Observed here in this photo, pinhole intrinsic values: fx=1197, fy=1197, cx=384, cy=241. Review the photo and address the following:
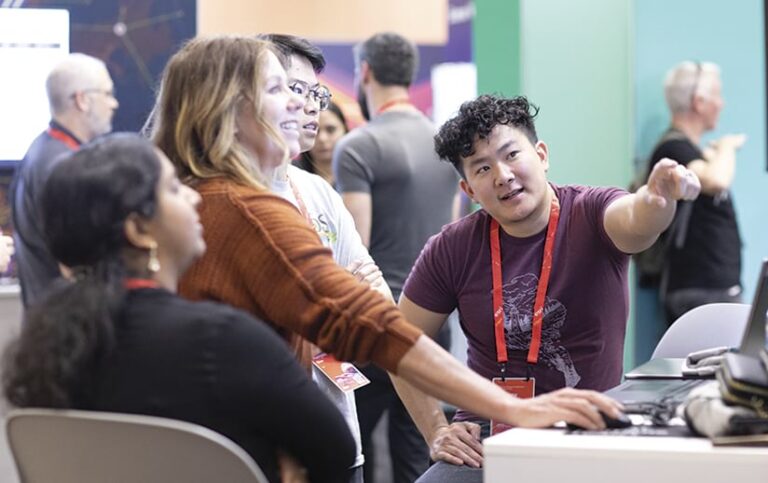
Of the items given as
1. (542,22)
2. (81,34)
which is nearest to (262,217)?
(81,34)

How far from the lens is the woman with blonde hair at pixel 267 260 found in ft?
5.82

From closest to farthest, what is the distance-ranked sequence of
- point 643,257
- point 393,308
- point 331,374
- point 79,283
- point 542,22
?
point 79,283 < point 393,308 < point 331,374 < point 542,22 < point 643,257

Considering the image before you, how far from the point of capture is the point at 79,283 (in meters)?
1.59

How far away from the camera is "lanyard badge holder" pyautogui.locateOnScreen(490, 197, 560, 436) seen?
2420 mm

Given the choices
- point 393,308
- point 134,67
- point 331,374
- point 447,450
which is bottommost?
point 447,450

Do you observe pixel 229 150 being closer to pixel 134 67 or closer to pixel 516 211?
pixel 516 211

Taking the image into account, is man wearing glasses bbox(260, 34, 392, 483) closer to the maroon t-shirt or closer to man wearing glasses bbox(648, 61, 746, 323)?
the maroon t-shirt

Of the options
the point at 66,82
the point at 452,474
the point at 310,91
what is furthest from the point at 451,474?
the point at 66,82

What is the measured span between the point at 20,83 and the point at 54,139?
0.46m

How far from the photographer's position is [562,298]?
2484 mm

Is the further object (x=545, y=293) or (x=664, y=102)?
(x=664, y=102)

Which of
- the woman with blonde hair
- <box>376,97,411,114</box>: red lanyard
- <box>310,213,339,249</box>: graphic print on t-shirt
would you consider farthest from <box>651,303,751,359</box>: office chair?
<box>376,97,411,114</box>: red lanyard

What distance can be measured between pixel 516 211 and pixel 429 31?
155 inches

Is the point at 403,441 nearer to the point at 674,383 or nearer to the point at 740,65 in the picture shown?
the point at 674,383
